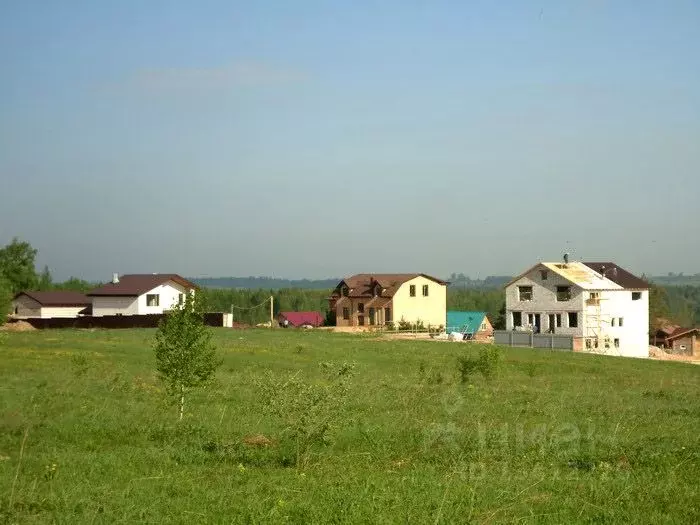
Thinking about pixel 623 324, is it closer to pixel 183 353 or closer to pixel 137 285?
pixel 137 285

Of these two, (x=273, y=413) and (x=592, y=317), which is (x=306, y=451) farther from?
(x=592, y=317)

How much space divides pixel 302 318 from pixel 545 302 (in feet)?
126

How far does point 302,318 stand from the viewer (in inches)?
4333

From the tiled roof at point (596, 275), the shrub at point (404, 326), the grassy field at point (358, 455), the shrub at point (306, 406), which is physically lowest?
the grassy field at point (358, 455)

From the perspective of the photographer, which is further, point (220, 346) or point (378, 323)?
point (378, 323)

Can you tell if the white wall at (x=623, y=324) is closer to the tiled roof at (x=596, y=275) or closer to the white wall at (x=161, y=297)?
the tiled roof at (x=596, y=275)

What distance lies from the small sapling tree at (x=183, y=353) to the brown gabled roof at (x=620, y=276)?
6359 centimetres

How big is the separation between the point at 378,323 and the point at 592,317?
23.9m

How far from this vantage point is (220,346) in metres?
50.2

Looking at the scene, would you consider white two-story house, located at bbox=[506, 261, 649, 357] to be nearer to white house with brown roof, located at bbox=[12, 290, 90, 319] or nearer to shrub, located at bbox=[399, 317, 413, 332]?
shrub, located at bbox=[399, 317, 413, 332]

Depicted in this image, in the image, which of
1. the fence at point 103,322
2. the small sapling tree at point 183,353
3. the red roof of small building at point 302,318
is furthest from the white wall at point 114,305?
the small sapling tree at point 183,353

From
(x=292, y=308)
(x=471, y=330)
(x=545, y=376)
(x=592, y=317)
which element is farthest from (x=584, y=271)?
(x=292, y=308)

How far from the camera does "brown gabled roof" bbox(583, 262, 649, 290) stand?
80625 millimetres

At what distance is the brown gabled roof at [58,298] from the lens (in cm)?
9475
